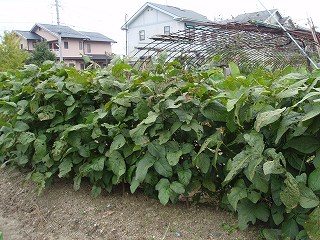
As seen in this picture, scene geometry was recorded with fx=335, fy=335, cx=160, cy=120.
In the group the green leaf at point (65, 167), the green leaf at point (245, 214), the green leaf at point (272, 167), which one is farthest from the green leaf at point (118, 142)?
the green leaf at point (272, 167)

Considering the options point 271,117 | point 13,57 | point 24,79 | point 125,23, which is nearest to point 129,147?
point 271,117

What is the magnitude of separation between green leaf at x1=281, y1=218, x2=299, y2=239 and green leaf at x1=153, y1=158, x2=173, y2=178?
0.59 m

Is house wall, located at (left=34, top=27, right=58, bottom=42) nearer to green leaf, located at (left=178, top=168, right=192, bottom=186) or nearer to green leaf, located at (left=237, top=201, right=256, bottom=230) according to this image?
green leaf, located at (left=178, top=168, right=192, bottom=186)

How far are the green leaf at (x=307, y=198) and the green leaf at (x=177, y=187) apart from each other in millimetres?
570

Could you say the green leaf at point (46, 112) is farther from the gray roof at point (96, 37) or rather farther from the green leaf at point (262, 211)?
the gray roof at point (96, 37)

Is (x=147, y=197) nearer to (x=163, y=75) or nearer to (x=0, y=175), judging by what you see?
(x=163, y=75)

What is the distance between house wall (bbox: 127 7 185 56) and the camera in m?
27.5

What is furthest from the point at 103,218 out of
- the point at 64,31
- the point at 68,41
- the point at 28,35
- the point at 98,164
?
the point at 28,35

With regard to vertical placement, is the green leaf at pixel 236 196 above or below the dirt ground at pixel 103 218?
above

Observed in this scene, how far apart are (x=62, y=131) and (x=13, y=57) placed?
2114cm

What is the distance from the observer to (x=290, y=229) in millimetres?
1493

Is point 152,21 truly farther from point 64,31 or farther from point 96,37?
point 64,31

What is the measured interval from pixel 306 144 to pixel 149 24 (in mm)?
28593

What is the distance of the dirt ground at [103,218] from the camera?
5.81 ft
